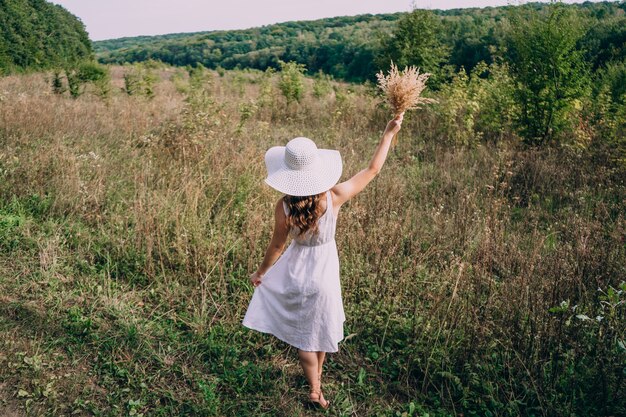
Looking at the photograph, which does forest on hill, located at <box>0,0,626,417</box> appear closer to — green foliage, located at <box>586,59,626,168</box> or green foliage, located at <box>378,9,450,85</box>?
green foliage, located at <box>586,59,626,168</box>

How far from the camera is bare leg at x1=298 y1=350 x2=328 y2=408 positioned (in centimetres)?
279

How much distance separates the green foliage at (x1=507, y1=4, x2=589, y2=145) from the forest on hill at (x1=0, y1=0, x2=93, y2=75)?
1791 centimetres

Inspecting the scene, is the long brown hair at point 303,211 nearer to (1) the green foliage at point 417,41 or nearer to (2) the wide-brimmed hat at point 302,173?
(2) the wide-brimmed hat at point 302,173

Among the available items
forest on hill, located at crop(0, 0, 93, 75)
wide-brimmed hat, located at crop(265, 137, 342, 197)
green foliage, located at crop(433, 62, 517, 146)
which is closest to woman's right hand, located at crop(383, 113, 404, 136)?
wide-brimmed hat, located at crop(265, 137, 342, 197)

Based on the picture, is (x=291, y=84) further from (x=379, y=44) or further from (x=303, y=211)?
(x=303, y=211)

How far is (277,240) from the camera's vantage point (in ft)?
8.62

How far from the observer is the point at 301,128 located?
10.4 m

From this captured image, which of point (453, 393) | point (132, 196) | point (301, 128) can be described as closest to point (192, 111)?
point (132, 196)

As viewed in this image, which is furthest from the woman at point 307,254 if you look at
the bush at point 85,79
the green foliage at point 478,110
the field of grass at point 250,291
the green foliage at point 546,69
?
the bush at point 85,79

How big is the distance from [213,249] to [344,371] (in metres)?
1.79

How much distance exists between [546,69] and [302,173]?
656 centimetres

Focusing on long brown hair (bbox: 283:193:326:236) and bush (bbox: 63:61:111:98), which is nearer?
long brown hair (bbox: 283:193:326:236)

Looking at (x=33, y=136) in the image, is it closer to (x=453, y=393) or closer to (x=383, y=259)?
(x=383, y=259)

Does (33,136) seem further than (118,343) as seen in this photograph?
Yes
